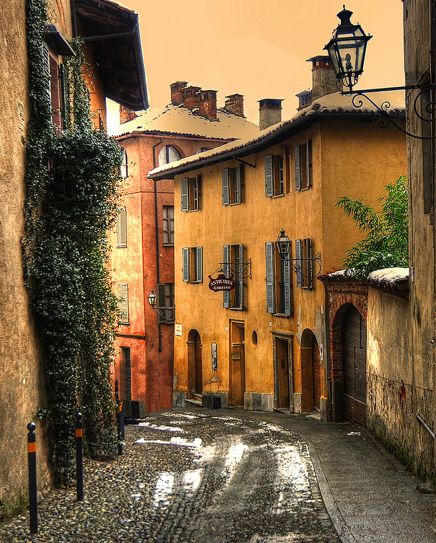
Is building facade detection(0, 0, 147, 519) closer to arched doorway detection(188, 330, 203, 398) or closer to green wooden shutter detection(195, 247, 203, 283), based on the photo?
green wooden shutter detection(195, 247, 203, 283)

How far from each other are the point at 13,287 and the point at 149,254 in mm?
27590

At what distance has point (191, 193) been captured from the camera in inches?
1308

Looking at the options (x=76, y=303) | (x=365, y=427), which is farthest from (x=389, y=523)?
(x=365, y=427)

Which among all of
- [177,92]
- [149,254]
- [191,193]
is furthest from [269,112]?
[177,92]

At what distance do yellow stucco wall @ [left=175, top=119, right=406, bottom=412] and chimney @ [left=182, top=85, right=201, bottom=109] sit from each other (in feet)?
26.4

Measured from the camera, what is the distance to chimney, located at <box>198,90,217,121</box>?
134ft

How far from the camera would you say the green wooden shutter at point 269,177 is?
26.3m

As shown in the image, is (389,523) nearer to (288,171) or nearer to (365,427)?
(365,427)

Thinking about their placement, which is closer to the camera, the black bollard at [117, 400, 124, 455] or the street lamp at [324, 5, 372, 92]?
the street lamp at [324, 5, 372, 92]

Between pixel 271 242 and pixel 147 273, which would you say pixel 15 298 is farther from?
pixel 147 273

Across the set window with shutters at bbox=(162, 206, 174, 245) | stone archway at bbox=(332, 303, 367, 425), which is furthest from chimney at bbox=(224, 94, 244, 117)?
stone archway at bbox=(332, 303, 367, 425)

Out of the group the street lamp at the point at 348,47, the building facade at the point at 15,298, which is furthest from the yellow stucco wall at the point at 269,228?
the street lamp at the point at 348,47

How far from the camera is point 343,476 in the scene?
40.3 feet

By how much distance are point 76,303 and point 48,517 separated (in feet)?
10.2
